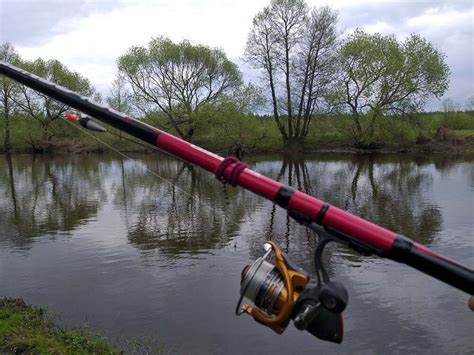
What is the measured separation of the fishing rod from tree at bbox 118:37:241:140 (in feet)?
167

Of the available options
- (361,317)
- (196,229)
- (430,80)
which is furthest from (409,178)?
(430,80)

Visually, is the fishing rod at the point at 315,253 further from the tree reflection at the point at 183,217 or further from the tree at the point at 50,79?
the tree at the point at 50,79

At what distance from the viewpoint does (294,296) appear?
9.72 feet

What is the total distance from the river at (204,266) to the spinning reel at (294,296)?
1433 millimetres

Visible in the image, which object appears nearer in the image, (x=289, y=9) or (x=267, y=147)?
(x=289, y=9)

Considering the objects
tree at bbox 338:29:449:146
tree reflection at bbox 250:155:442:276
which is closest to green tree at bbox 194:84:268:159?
tree at bbox 338:29:449:146

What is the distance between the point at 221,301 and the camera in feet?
26.9

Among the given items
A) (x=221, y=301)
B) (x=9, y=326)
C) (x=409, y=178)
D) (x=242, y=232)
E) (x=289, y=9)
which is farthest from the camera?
(x=289, y=9)

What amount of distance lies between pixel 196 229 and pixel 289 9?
43.9 m

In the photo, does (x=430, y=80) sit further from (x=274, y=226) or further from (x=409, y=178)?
(x=274, y=226)

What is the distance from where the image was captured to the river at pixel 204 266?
6.85m

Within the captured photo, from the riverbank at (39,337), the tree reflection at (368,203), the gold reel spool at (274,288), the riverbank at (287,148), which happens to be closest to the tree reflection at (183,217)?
the tree reflection at (368,203)

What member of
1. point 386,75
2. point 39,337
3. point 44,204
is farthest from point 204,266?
point 386,75

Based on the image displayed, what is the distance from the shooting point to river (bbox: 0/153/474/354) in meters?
6.85
